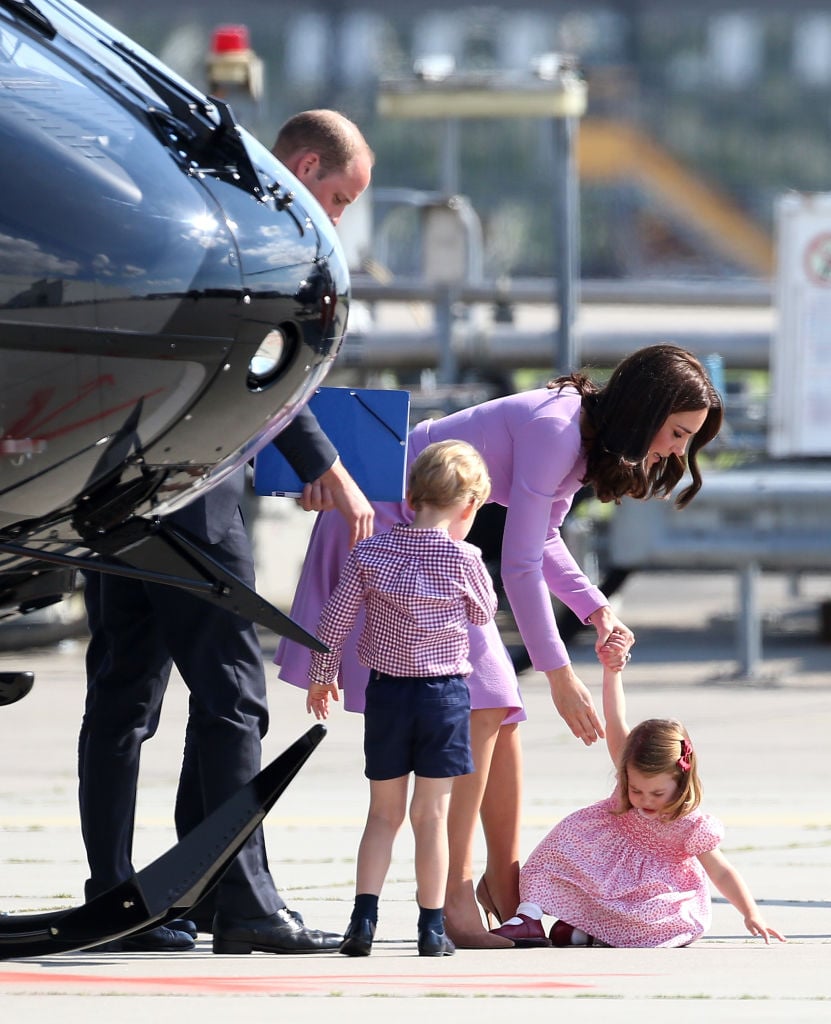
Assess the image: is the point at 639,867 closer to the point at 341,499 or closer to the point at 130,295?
the point at 341,499

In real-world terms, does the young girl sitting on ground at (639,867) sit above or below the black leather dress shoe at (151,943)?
above

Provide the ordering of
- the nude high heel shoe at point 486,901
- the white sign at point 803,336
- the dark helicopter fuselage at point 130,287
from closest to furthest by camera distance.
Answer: the dark helicopter fuselage at point 130,287 < the nude high heel shoe at point 486,901 < the white sign at point 803,336

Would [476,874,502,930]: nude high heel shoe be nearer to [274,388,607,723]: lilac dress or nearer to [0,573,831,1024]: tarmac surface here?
[0,573,831,1024]: tarmac surface

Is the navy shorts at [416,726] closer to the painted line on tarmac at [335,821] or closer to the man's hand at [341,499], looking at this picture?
the man's hand at [341,499]

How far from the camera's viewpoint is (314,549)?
4.50 metres

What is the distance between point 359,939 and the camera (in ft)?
13.6

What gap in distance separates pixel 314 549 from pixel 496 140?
137 ft

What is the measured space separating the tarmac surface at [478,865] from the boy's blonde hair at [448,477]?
0.97m

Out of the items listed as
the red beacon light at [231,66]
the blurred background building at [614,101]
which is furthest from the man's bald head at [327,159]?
the blurred background building at [614,101]

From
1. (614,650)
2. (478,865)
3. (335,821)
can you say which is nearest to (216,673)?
(614,650)

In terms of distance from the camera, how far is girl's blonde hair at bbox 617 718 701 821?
4480 mm

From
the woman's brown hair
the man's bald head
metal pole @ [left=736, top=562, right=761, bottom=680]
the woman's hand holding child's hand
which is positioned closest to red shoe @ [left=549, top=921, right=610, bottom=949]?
the woman's hand holding child's hand

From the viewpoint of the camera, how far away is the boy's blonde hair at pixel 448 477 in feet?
13.7

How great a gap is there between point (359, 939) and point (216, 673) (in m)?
0.64
